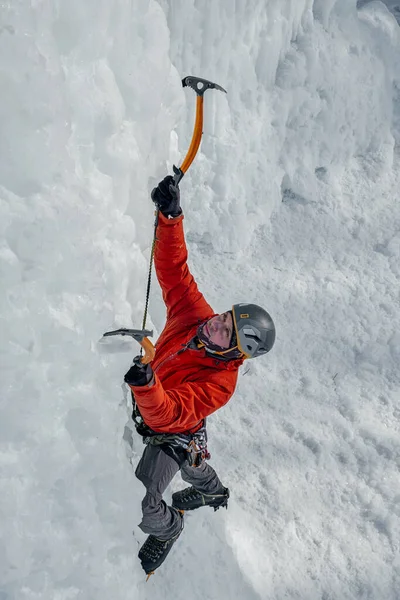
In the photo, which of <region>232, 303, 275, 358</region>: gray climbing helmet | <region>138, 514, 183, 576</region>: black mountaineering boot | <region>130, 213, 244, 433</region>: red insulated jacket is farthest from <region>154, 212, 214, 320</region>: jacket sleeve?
<region>138, 514, 183, 576</region>: black mountaineering boot

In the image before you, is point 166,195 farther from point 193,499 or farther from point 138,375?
point 193,499

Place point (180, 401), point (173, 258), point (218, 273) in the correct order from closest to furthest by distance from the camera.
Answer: point (180, 401), point (173, 258), point (218, 273)

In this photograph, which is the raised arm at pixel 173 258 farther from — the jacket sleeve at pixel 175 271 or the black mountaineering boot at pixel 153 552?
the black mountaineering boot at pixel 153 552

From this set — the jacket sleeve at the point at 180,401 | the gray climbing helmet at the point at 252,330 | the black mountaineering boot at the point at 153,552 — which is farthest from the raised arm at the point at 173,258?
the black mountaineering boot at the point at 153,552

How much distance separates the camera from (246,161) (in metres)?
7.07

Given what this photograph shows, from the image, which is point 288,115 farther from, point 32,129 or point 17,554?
point 17,554

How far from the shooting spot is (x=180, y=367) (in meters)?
3.80

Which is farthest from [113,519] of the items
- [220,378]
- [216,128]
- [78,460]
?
[216,128]

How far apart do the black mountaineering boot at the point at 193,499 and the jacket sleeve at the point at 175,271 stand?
54.0 inches

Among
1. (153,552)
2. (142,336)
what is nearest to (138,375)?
(142,336)

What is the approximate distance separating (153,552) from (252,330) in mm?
1687

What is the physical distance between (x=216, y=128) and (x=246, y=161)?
0.57 m

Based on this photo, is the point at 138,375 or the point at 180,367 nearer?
the point at 138,375

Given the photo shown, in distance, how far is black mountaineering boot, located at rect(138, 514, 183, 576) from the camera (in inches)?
A: 159
